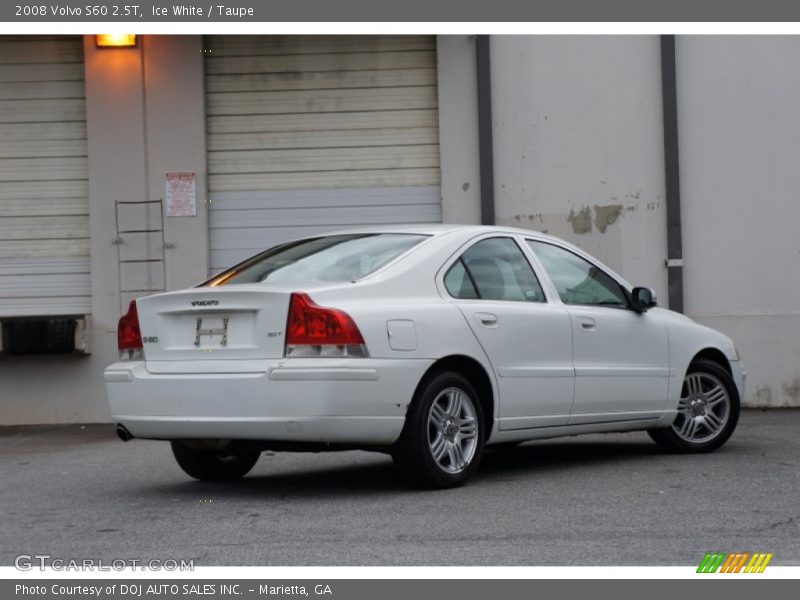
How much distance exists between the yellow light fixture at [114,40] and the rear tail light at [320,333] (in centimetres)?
834

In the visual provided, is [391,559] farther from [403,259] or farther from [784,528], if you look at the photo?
[403,259]

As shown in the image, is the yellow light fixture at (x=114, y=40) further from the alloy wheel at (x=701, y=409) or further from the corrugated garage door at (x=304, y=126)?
the alloy wheel at (x=701, y=409)

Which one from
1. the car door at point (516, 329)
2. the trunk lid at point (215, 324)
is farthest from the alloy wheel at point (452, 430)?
the trunk lid at point (215, 324)

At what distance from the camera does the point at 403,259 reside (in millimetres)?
8148

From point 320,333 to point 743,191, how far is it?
867cm

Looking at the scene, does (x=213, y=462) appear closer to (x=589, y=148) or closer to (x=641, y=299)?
(x=641, y=299)

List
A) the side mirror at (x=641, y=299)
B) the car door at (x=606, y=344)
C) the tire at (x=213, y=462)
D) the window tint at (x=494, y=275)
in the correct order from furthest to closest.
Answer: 1. the side mirror at (x=641, y=299)
2. the car door at (x=606, y=344)
3. the tire at (x=213, y=462)
4. the window tint at (x=494, y=275)

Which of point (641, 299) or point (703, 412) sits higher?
point (641, 299)

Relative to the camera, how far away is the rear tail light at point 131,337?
8094 mm

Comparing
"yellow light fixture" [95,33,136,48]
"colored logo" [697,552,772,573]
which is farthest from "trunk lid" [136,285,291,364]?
"yellow light fixture" [95,33,136,48]

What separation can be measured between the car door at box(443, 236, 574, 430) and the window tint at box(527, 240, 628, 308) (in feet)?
0.72

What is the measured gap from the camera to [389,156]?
15258mm

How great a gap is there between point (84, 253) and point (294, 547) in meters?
9.60

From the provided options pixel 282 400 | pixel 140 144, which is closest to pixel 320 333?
pixel 282 400
